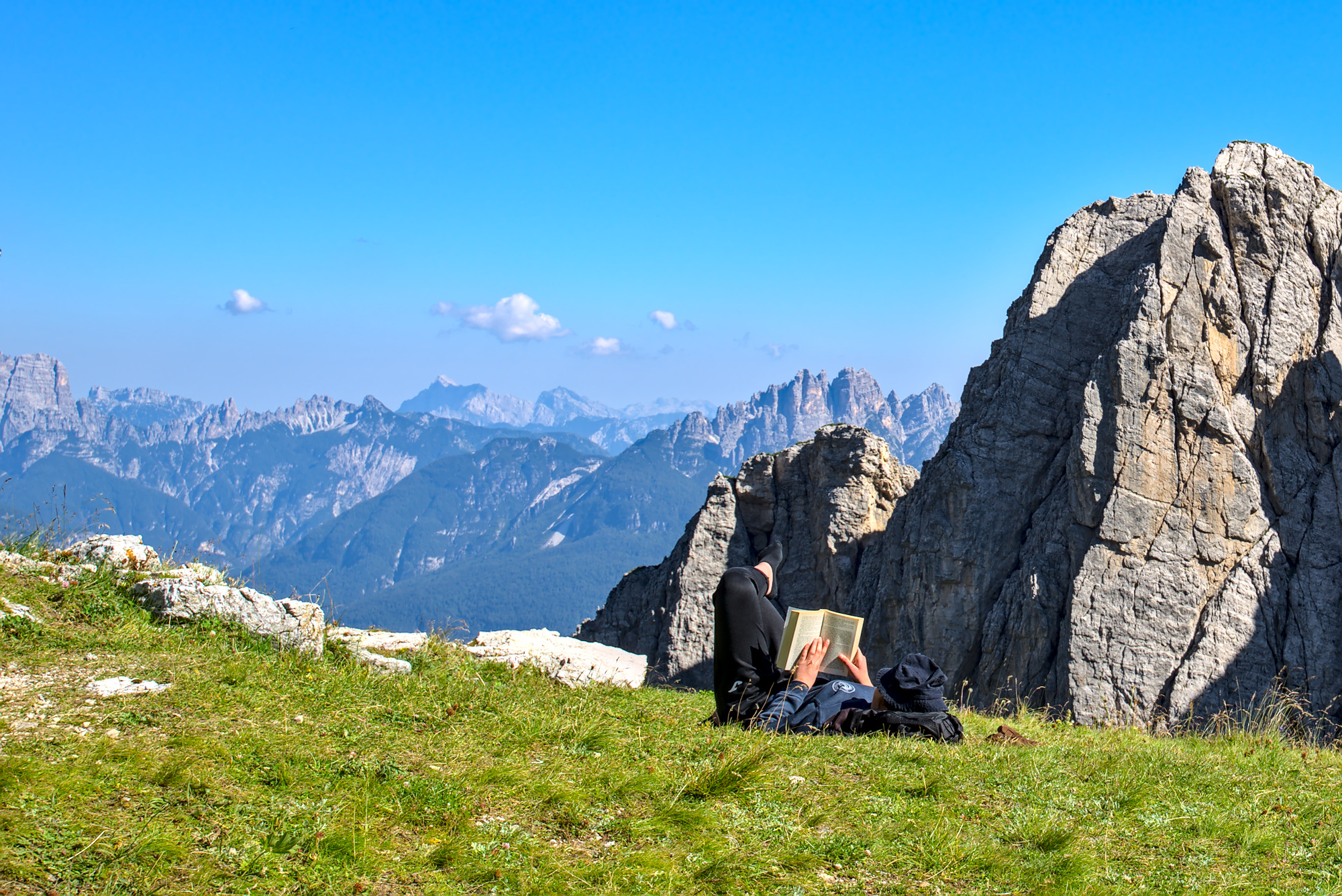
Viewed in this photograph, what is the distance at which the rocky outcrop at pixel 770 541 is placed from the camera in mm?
57750

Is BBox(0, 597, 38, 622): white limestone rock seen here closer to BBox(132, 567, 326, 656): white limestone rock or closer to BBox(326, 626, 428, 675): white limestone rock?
BBox(132, 567, 326, 656): white limestone rock

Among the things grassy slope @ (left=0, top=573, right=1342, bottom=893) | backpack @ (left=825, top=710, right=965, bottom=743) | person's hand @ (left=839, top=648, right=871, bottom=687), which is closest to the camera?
grassy slope @ (left=0, top=573, right=1342, bottom=893)

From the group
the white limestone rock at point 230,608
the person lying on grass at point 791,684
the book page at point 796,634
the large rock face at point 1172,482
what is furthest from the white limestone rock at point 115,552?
the large rock face at point 1172,482

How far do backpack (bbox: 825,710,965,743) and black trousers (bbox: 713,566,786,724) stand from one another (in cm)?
89

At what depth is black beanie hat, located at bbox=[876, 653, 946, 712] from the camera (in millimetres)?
9711

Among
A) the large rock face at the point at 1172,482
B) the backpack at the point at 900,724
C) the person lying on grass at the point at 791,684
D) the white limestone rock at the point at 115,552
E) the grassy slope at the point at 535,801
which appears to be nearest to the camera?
the grassy slope at the point at 535,801

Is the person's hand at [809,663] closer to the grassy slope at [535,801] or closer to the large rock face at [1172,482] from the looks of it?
the grassy slope at [535,801]

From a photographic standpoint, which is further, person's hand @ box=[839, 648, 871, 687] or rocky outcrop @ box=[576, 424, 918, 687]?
rocky outcrop @ box=[576, 424, 918, 687]

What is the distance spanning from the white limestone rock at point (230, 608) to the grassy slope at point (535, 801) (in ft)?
2.78

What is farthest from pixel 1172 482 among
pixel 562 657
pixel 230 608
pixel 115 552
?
pixel 115 552

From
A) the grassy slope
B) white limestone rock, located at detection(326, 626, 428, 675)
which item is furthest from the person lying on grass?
white limestone rock, located at detection(326, 626, 428, 675)

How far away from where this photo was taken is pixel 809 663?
33.8 feet

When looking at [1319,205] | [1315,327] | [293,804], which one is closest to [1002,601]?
[1315,327]

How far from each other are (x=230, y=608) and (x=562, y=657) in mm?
5147
